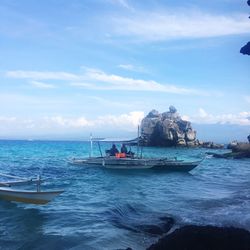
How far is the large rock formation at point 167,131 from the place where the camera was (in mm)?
124938

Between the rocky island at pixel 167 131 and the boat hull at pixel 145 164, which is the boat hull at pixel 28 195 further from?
the rocky island at pixel 167 131

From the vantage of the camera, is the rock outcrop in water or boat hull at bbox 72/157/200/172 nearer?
the rock outcrop in water

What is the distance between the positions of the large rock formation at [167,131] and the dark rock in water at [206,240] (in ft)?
369

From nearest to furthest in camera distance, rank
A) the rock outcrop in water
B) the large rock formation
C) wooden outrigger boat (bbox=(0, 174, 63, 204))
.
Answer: the rock outcrop in water → wooden outrigger boat (bbox=(0, 174, 63, 204)) → the large rock formation

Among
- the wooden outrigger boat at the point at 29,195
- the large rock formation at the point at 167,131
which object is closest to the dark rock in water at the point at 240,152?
the large rock formation at the point at 167,131

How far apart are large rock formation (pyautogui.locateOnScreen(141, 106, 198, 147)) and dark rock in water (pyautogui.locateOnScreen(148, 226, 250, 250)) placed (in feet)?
369

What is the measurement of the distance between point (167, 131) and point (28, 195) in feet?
340

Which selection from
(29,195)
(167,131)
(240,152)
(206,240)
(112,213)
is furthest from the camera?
(167,131)

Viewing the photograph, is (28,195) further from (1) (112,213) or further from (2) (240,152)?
(2) (240,152)

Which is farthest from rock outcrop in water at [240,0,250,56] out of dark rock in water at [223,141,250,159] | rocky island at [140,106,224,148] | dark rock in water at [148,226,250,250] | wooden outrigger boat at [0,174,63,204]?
rocky island at [140,106,224,148]

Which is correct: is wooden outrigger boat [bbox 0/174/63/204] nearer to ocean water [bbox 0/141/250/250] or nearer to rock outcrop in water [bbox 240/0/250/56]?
ocean water [bbox 0/141/250/250]

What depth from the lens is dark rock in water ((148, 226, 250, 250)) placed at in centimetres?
1077

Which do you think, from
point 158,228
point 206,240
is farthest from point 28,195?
point 206,240

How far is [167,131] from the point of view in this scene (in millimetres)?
124625
